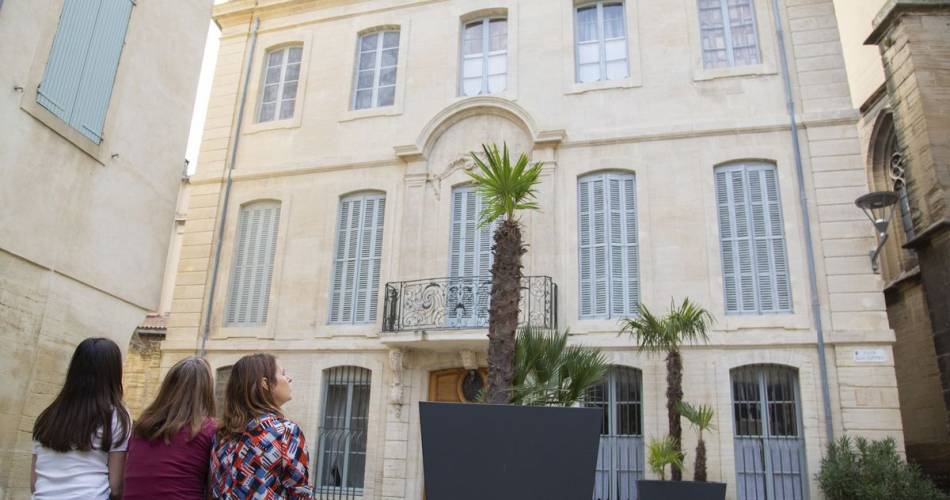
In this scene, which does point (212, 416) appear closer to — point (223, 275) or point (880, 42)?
point (223, 275)

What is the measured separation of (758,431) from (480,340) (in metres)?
4.19

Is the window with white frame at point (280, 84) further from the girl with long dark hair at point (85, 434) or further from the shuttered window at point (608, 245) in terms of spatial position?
the girl with long dark hair at point (85, 434)

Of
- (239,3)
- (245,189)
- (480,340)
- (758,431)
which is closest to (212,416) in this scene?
(480,340)

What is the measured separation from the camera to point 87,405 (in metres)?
2.75

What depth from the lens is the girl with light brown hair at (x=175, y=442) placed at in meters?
2.65

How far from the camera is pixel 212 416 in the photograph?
2.94m

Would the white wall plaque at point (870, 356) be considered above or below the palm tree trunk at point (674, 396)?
above

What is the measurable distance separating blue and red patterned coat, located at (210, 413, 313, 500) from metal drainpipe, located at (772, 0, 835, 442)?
8.89 metres

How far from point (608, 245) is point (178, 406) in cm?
893

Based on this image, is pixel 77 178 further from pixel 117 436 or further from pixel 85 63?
pixel 117 436

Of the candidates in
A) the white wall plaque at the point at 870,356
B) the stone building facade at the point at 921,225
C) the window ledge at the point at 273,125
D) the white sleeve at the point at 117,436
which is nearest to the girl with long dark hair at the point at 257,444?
the white sleeve at the point at 117,436

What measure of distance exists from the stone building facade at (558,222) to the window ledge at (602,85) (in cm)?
3

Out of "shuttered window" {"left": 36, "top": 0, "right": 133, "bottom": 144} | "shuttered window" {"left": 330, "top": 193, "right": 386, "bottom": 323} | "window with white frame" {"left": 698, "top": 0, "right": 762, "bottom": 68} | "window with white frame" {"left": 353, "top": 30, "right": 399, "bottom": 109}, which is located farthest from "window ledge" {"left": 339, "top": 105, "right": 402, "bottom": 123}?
"window with white frame" {"left": 698, "top": 0, "right": 762, "bottom": 68}

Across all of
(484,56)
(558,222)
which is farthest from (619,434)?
(484,56)
